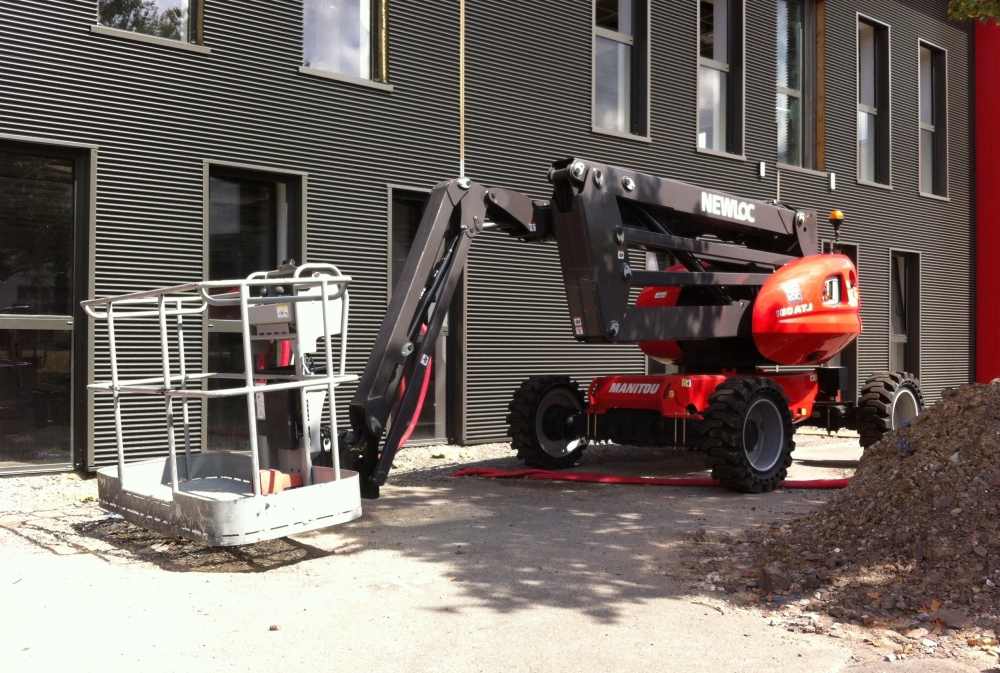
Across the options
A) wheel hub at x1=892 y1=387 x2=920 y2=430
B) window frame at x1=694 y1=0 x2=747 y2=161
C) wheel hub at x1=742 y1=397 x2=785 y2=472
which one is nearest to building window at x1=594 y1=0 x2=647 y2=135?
window frame at x1=694 y1=0 x2=747 y2=161

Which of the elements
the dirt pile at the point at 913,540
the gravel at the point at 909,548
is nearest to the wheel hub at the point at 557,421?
the gravel at the point at 909,548

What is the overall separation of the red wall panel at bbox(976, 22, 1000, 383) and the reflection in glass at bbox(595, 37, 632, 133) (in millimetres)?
9913

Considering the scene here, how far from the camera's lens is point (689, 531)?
6.74 m

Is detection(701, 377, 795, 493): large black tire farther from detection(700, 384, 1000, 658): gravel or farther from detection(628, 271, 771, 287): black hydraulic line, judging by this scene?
detection(700, 384, 1000, 658): gravel

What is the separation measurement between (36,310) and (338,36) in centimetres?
438

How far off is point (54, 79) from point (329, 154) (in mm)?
2770

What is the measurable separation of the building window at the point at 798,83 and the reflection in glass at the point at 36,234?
1114 cm

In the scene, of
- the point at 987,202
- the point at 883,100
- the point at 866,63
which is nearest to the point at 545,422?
the point at 883,100

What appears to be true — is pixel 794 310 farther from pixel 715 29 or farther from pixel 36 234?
pixel 715 29

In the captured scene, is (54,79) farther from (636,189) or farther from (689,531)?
(689,531)

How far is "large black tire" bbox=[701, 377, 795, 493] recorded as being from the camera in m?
8.18

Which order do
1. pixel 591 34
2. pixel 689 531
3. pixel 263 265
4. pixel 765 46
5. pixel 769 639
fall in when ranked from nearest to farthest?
pixel 769 639 < pixel 689 531 < pixel 263 265 < pixel 591 34 < pixel 765 46

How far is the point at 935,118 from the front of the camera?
19.0 m

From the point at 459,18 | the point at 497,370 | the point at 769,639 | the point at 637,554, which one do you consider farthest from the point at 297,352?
the point at 459,18
